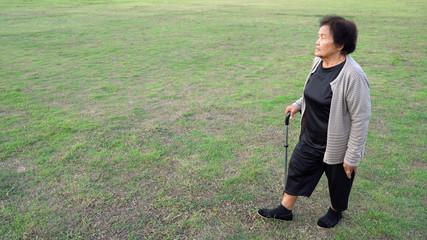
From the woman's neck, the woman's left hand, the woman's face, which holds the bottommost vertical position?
the woman's left hand

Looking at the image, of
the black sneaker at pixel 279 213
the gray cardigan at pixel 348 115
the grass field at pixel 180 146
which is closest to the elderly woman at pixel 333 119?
the gray cardigan at pixel 348 115

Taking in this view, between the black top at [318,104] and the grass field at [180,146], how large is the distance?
2.93 feet

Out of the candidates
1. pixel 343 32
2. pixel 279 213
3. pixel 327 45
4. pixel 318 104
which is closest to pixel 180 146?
pixel 279 213

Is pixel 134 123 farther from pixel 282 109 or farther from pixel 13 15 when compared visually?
pixel 13 15

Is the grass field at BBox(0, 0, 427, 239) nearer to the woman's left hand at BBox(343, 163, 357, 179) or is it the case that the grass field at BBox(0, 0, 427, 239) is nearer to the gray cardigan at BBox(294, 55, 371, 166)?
the woman's left hand at BBox(343, 163, 357, 179)

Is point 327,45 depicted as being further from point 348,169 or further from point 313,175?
point 313,175

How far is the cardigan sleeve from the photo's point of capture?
2473 millimetres

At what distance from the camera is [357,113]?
8.28 ft

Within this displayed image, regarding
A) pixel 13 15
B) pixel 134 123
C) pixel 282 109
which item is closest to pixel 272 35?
pixel 282 109

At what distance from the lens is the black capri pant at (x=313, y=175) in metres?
2.87

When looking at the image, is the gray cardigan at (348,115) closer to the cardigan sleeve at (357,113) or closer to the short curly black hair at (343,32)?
the cardigan sleeve at (357,113)

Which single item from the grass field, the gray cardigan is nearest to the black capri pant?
the gray cardigan

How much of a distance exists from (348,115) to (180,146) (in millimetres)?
2614

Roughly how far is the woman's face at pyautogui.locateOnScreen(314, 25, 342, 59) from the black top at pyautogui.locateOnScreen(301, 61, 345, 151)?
0.36 feet
